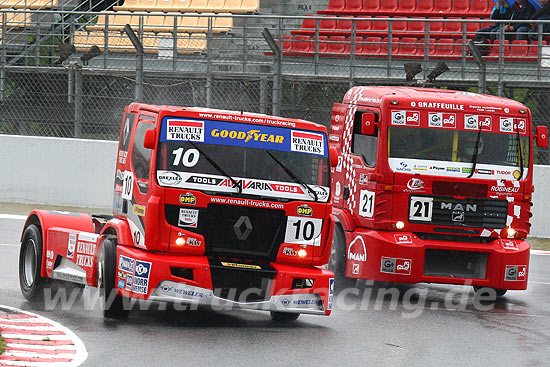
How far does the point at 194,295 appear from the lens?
929cm

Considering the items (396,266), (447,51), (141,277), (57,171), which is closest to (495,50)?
(447,51)

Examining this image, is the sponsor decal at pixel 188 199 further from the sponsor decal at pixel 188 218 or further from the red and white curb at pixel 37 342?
the red and white curb at pixel 37 342

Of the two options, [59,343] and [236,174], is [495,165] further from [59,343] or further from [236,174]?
[59,343]

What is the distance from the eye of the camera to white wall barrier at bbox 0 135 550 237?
20141 millimetres

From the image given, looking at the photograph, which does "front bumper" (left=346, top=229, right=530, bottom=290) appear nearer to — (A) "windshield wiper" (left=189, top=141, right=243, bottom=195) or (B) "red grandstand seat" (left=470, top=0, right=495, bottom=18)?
(A) "windshield wiper" (left=189, top=141, right=243, bottom=195)

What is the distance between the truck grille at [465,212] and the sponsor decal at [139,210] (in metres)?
3.72

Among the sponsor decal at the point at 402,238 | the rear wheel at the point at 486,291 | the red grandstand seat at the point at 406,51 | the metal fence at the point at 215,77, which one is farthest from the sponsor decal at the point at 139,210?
the red grandstand seat at the point at 406,51

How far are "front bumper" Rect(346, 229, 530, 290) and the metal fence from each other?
6.17 metres

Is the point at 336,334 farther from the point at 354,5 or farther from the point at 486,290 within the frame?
the point at 354,5

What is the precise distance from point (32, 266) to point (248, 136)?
288cm

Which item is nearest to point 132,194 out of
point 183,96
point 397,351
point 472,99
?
point 397,351

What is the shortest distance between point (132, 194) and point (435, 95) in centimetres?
445

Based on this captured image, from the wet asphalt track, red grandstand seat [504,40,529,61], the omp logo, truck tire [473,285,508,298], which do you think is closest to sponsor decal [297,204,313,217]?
the omp logo

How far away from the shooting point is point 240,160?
31.9 feet
